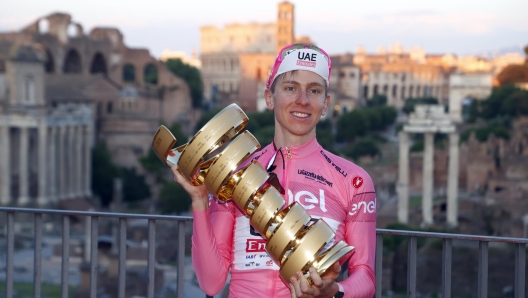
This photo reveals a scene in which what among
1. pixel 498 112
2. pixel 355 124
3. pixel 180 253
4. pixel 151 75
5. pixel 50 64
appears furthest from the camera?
pixel 151 75

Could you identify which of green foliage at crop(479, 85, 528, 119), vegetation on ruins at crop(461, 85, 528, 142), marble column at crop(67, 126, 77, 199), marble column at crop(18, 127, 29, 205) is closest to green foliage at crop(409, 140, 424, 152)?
vegetation on ruins at crop(461, 85, 528, 142)

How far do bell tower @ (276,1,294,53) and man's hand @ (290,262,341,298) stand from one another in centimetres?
5737

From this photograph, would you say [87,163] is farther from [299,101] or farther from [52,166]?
[299,101]

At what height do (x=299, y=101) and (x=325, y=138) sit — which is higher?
Result: (x=299, y=101)

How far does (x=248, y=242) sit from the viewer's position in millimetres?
2285

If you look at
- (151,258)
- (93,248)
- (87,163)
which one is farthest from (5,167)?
(151,258)

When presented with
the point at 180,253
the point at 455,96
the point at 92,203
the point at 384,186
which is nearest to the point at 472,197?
the point at 384,186

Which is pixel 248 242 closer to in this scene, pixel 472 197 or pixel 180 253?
pixel 180 253

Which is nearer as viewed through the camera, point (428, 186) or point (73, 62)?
point (428, 186)

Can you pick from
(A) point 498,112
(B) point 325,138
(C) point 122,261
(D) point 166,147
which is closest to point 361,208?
(D) point 166,147

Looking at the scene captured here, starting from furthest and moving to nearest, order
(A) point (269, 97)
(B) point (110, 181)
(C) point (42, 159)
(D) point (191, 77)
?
(D) point (191, 77) → (B) point (110, 181) → (C) point (42, 159) → (A) point (269, 97)

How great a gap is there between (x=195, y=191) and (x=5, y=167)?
2307 cm

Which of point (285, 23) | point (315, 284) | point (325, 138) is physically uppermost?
point (285, 23)

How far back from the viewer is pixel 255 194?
2.09 meters
